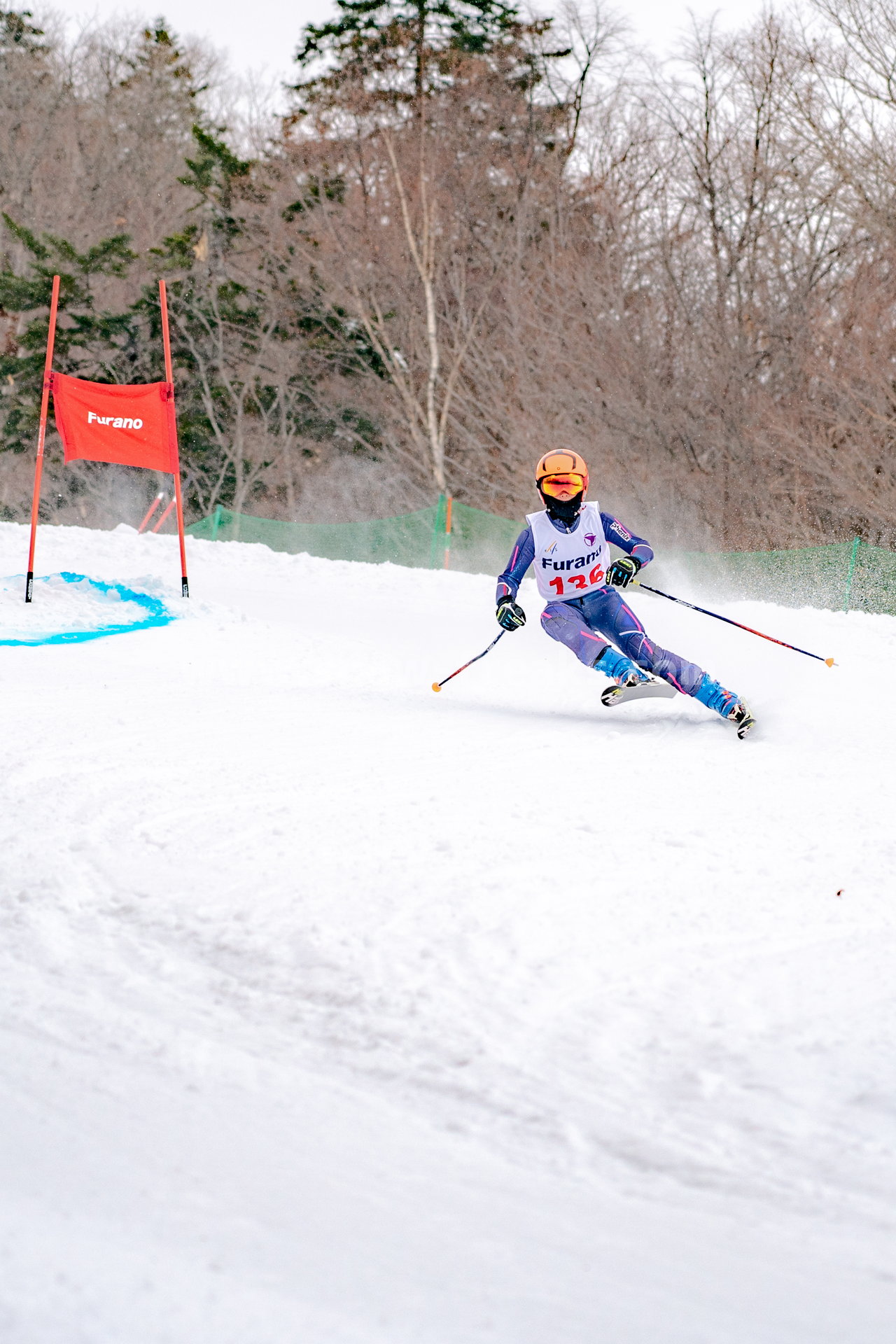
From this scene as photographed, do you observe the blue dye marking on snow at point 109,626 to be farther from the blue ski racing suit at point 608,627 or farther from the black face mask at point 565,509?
the black face mask at point 565,509

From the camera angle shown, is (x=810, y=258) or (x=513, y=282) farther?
(x=513, y=282)

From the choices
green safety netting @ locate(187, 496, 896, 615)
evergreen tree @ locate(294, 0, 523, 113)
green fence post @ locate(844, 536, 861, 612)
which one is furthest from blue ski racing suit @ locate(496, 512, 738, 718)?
evergreen tree @ locate(294, 0, 523, 113)

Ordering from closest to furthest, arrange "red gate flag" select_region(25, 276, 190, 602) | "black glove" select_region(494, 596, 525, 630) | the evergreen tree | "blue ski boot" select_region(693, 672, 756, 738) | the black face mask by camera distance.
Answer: "blue ski boot" select_region(693, 672, 756, 738), "black glove" select_region(494, 596, 525, 630), the black face mask, "red gate flag" select_region(25, 276, 190, 602), the evergreen tree

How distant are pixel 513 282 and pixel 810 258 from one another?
5455 mm

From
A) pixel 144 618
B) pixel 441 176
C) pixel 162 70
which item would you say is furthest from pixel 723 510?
pixel 162 70

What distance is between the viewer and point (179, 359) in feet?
82.2

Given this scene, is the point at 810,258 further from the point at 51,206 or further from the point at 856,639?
the point at 51,206

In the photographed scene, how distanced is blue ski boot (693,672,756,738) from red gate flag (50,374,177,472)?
5.47 metres

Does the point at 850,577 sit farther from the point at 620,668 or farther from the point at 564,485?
the point at 620,668

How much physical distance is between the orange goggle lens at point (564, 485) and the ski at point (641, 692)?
114cm

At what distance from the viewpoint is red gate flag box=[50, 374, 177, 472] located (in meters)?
9.59

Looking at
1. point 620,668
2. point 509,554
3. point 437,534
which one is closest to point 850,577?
point 509,554

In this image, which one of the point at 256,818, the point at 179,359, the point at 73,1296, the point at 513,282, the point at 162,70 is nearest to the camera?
the point at 73,1296

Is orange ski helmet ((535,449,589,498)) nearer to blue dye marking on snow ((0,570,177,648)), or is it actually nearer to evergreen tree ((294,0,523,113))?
blue dye marking on snow ((0,570,177,648))
